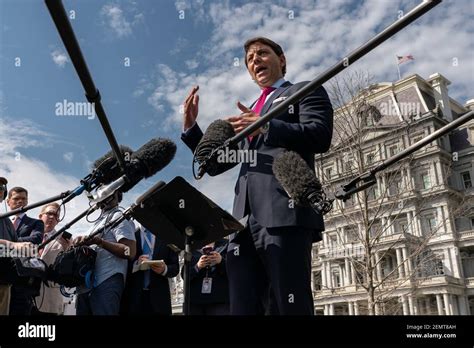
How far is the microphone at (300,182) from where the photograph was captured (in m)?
2.26

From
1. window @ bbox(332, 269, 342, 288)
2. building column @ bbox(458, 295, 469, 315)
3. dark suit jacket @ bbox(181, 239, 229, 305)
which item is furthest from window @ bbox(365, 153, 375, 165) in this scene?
window @ bbox(332, 269, 342, 288)

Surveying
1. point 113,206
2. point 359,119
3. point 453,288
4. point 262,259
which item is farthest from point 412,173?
point 262,259

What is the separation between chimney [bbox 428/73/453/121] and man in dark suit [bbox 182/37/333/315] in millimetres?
20421

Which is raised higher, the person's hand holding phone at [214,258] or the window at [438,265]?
the window at [438,265]

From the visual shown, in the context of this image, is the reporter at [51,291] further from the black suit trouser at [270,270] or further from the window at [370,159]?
the window at [370,159]

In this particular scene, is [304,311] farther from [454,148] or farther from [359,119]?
[454,148]

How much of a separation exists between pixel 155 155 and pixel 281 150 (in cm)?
89

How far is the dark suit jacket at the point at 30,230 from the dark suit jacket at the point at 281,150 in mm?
2981

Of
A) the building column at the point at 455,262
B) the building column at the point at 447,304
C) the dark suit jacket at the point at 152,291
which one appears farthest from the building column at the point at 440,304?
the dark suit jacket at the point at 152,291

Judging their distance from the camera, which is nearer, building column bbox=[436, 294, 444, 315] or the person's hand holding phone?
the person's hand holding phone

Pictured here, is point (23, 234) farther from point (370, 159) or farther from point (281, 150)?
point (370, 159)

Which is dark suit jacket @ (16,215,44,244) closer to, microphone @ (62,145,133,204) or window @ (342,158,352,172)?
microphone @ (62,145,133,204)

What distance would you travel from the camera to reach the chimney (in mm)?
22031

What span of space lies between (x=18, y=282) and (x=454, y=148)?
16.9 metres
